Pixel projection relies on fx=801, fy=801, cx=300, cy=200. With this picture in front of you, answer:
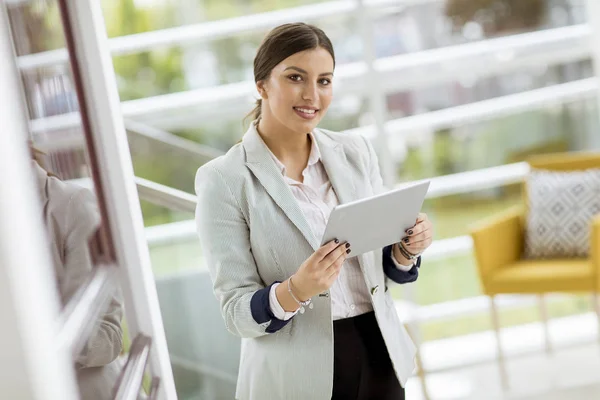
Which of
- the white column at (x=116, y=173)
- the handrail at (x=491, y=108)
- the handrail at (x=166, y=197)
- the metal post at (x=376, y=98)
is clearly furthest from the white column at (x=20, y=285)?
the handrail at (x=491, y=108)

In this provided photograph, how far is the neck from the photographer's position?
Answer: 6.63 ft

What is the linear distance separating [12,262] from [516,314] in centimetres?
398

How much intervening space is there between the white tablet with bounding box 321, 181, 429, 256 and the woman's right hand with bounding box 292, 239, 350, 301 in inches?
1.1

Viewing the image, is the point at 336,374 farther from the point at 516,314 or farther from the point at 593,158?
the point at 516,314

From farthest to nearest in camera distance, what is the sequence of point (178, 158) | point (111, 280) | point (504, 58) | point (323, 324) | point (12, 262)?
point (504, 58), point (178, 158), point (323, 324), point (111, 280), point (12, 262)

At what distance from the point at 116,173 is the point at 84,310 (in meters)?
0.64

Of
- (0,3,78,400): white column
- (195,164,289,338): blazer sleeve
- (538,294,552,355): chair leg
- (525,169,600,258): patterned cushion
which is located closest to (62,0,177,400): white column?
(195,164,289,338): blazer sleeve

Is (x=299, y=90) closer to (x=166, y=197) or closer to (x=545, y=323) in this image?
(x=166, y=197)

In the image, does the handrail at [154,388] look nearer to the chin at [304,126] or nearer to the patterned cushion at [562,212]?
the chin at [304,126]

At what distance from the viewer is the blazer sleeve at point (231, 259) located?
1.83m

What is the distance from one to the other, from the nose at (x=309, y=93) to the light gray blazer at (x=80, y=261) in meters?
0.56

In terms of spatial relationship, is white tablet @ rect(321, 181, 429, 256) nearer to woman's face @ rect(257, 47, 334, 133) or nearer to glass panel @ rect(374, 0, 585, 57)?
woman's face @ rect(257, 47, 334, 133)

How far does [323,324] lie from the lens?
1.91 metres

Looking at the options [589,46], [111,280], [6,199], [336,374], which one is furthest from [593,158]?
[6,199]
